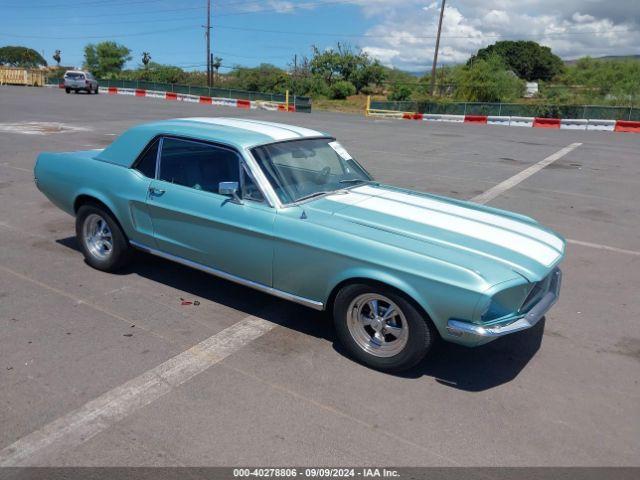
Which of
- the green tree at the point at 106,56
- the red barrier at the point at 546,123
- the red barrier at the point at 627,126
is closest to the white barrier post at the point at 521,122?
the red barrier at the point at 546,123

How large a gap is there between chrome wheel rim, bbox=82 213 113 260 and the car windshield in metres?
1.94

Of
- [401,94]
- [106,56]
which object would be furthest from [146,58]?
[401,94]

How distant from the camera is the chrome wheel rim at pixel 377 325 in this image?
3602mm

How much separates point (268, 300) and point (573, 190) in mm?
8254

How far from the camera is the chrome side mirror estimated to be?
13.4 ft

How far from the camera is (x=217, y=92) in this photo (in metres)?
41.5

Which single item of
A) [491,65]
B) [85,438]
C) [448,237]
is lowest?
[85,438]

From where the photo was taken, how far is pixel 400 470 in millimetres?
2768

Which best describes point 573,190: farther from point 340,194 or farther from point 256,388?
point 256,388

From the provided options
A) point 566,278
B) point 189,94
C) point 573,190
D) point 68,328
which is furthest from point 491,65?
point 68,328

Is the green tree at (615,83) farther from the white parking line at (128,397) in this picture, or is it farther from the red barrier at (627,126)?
the white parking line at (128,397)

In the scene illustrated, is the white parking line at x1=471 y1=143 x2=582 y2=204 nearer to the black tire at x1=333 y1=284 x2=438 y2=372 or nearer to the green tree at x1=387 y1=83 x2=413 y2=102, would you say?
the black tire at x1=333 y1=284 x2=438 y2=372

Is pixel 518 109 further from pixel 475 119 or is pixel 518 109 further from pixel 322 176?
pixel 322 176

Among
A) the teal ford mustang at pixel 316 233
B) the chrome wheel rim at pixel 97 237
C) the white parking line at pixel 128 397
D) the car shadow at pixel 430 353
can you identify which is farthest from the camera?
the chrome wheel rim at pixel 97 237
